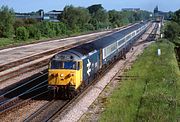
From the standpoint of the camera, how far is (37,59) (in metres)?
44.4

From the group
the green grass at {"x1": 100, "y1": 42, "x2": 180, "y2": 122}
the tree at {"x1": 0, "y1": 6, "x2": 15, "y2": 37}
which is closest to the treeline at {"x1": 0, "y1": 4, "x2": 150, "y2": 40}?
the tree at {"x1": 0, "y1": 6, "x2": 15, "y2": 37}

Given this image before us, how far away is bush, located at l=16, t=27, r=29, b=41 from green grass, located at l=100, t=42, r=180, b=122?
41.2m

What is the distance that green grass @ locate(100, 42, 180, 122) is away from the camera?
1869 cm

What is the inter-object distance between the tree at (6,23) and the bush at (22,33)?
8.92 ft

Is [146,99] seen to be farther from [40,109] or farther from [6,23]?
[6,23]

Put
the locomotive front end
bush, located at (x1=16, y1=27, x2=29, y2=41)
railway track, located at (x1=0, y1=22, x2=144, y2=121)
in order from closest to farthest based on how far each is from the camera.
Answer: railway track, located at (x1=0, y1=22, x2=144, y2=121) → the locomotive front end → bush, located at (x1=16, y1=27, x2=29, y2=41)

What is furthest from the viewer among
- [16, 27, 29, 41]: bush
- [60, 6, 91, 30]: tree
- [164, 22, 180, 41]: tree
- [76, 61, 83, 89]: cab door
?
[60, 6, 91, 30]: tree

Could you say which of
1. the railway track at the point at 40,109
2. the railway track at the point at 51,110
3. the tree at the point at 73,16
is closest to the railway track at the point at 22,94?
the railway track at the point at 40,109

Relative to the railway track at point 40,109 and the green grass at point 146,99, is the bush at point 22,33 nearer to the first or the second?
the green grass at point 146,99

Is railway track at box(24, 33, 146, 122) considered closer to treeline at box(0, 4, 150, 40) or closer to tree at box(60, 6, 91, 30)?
treeline at box(0, 4, 150, 40)

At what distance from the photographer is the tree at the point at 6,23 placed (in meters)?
74.6

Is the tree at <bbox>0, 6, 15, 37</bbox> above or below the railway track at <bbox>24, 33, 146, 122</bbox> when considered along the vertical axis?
above

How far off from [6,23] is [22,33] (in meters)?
4.74

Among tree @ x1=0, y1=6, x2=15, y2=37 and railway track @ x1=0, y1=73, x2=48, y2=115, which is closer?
railway track @ x1=0, y1=73, x2=48, y2=115
